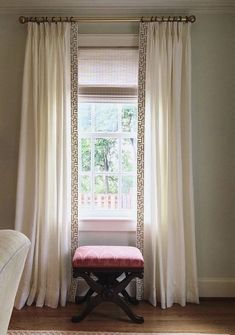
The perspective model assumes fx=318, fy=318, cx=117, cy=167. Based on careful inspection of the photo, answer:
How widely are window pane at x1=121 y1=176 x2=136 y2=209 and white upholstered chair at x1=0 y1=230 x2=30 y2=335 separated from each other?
5.89ft

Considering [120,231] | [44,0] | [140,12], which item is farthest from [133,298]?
[44,0]

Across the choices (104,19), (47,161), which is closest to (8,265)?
(47,161)

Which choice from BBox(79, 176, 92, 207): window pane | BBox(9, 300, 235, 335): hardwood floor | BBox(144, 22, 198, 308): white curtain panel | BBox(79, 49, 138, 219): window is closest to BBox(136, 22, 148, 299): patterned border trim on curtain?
BBox(144, 22, 198, 308): white curtain panel

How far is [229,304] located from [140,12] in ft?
9.14

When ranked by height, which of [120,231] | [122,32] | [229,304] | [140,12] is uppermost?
[140,12]

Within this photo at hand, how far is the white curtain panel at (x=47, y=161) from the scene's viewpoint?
9.23ft

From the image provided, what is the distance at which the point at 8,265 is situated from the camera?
1149mm

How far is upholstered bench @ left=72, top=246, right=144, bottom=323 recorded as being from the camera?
2479 mm

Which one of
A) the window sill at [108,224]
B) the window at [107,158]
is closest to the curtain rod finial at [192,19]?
the window at [107,158]

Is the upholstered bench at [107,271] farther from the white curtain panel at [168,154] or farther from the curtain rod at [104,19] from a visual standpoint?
the curtain rod at [104,19]

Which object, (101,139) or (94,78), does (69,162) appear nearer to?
(101,139)

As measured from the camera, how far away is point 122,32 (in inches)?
116

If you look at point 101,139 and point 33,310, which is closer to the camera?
point 33,310

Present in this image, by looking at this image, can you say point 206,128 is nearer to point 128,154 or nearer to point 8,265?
point 128,154
